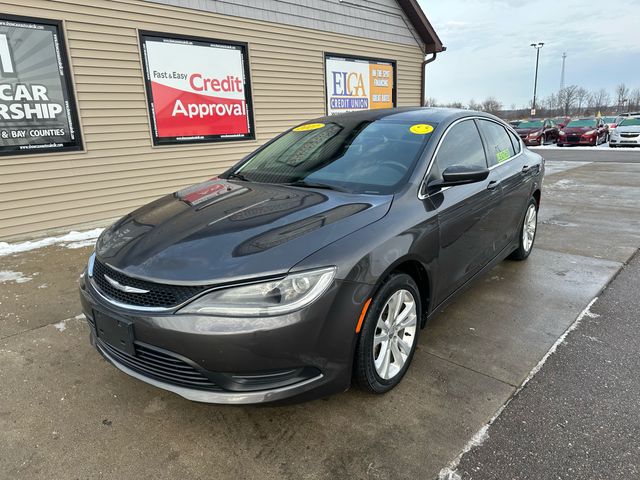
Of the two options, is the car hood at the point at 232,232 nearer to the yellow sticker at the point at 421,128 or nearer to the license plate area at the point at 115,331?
the license plate area at the point at 115,331

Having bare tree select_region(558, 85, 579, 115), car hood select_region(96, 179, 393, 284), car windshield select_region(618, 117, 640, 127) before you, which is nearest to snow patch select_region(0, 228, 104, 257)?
car hood select_region(96, 179, 393, 284)

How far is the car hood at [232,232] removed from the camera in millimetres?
2045

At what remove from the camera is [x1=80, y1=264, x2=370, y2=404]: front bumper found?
194 cm

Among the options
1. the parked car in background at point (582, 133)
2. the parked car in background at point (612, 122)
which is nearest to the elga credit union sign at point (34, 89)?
the parked car in background at point (582, 133)

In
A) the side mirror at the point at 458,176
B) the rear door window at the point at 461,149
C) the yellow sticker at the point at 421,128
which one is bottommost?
the side mirror at the point at 458,176

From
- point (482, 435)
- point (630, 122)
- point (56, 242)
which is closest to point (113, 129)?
point (56, 242)

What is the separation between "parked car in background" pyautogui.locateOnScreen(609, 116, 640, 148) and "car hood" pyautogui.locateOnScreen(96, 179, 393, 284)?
24.6 meters

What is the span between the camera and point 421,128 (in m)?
3.22

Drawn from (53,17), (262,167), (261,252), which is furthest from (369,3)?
(261,252)

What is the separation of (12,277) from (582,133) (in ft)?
87.0

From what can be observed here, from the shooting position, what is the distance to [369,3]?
1005cm

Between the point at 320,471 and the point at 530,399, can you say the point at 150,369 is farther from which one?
the point at 530,399

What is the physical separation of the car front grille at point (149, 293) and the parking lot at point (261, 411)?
0.70 meters

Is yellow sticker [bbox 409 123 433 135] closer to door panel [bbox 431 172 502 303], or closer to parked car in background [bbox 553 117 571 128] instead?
door panel [bbox 431 172 502 303]
